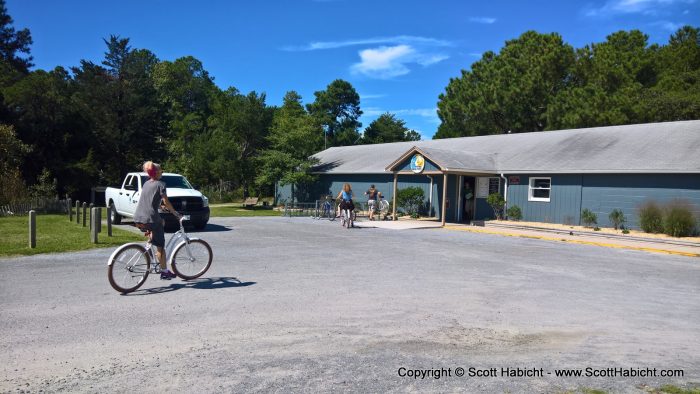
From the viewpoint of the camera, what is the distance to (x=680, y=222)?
1691cm

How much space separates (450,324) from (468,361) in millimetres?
1324

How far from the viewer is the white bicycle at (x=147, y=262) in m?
7.34

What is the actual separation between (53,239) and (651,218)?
19685 millimetres

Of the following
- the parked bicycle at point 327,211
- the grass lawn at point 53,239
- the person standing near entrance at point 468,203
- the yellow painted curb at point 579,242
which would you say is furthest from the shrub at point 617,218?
the grass lawn at point 53,239

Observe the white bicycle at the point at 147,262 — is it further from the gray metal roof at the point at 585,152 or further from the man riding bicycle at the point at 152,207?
the gray metal roof at the point at 585,152

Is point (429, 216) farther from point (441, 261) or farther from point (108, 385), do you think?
point (108, 385)

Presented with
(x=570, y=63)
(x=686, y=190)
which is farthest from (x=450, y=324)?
(x=570, y=63)

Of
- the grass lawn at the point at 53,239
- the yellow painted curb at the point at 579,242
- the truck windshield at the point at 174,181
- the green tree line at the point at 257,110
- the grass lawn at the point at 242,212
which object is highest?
the green tree line at the point at 257,110

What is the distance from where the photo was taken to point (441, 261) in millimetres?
11359

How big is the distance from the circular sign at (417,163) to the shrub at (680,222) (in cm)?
981

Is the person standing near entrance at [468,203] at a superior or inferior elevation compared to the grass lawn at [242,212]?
superior

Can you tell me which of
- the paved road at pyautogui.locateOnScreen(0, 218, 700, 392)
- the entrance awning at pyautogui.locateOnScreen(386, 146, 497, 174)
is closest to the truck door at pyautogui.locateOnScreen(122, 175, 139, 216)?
the paved road at pyautogui.locateOnScreen(0, 218, 700, 392)

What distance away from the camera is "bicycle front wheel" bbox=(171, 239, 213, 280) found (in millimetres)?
8172

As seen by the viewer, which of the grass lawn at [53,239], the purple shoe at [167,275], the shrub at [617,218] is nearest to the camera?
the purple shoe at [167,275]
